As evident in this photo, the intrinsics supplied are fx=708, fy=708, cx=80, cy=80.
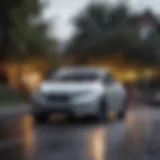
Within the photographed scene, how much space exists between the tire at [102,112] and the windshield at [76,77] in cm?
119

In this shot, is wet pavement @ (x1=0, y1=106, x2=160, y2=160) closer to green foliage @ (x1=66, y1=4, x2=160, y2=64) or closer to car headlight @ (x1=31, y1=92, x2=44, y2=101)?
car headlight @ (x1=31, y1=92, x2=44, y2=101)

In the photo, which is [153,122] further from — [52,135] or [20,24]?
[20,24]

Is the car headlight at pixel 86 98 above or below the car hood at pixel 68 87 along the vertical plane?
below

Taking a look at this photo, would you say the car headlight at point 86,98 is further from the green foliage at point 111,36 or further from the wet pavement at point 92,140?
the green foliage at point 111,36

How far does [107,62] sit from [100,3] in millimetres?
9294

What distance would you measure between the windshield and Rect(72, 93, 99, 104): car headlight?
1.38 m

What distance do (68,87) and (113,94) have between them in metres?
1.85

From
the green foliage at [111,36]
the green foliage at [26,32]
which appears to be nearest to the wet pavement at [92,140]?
the green foliage at [26,32]

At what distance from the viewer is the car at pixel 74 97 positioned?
19844 millimetres

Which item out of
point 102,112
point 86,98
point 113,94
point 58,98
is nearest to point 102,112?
point 102,112

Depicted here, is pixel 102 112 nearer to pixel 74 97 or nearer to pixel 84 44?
pixel 74 97

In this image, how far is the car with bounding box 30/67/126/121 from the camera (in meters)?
19.8

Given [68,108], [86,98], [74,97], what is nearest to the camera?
[68,108]

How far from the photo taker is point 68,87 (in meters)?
20.3
